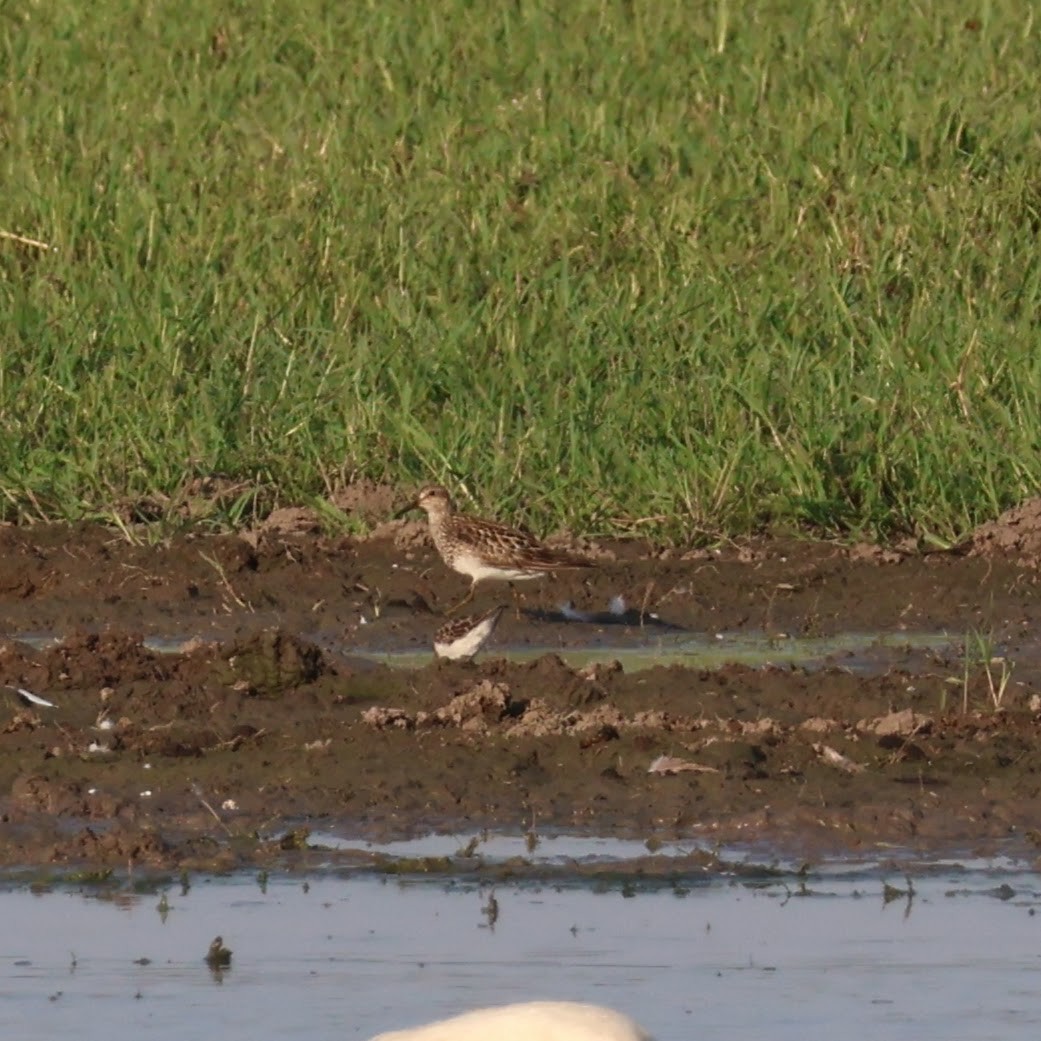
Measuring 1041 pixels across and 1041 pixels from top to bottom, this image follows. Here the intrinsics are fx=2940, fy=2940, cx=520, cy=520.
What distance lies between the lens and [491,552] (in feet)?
33.2

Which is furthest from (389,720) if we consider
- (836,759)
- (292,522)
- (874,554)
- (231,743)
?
(292,522)

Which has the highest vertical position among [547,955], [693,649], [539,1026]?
[539,1026]

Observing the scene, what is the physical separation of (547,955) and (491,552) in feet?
13.3

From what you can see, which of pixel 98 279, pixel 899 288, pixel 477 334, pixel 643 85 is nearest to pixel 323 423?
pixel 477 334

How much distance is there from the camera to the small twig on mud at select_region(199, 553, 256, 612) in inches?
406

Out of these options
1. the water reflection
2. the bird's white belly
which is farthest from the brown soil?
the bird's white belly

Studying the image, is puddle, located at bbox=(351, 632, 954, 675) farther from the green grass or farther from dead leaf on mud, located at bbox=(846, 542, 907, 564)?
the green grass

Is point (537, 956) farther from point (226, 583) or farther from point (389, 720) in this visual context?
point (226, 583)

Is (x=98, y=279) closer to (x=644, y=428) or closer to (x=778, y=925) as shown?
(x=644, y=428)

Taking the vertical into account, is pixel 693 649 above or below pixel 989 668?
below

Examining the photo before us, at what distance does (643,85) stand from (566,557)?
5.92 meters

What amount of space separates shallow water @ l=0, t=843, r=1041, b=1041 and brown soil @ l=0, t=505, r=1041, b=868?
0.38 metres

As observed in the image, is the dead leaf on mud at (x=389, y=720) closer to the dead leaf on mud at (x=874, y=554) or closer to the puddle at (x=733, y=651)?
the puddle at (x=733, y=651)

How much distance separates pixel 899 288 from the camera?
12.9m
